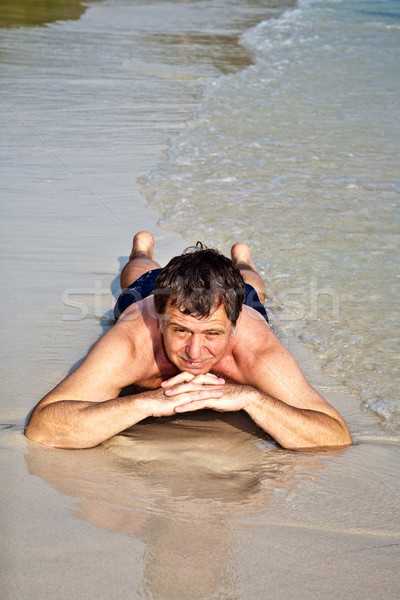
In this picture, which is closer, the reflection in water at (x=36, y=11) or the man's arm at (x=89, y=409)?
the man's arm at (x=89, y=409)

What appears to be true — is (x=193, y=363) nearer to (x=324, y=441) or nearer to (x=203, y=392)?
(x=203, y=392)

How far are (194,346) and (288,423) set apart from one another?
533 mm

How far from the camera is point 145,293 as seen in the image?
4.11 metres

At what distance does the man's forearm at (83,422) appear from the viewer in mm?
2973

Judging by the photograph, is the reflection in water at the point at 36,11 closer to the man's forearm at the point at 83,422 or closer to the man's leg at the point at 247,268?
the man's leg at the point at 247,268

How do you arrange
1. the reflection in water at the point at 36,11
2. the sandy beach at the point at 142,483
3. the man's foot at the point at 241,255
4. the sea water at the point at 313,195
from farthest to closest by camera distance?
the reflection in water at the point at 36,11 → the man's foot at the point at 241,255 → the sea water at the point at 313,195 → the sandy beach at the point at 142,483

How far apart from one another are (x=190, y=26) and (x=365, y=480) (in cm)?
1487

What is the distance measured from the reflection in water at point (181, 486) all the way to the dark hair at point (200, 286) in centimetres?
56

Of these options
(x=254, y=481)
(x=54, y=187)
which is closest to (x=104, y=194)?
(x=54, y=187)

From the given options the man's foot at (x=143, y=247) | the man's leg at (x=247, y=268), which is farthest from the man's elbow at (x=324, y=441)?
the man's foot at (x=143, y=247)

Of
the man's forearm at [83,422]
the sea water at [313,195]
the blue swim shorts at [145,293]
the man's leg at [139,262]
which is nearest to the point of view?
the man's forearm at [83,422]

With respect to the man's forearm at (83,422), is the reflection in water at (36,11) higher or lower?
higher

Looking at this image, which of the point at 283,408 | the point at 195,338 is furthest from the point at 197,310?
the point at 283,408

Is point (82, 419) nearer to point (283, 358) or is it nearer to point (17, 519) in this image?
point (17, 519)
